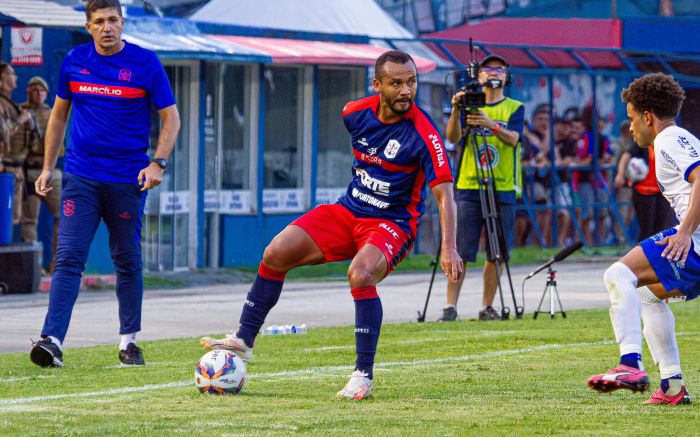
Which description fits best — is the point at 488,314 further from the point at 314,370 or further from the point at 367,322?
the point at 367,322

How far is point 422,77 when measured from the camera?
23.8 meters

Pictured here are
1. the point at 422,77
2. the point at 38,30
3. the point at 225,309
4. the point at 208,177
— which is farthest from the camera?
the point at 422,77

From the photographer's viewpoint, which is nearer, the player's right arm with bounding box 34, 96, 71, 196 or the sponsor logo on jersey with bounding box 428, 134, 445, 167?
the sponsor logo on jersey with bounding box 428, 134, 445, 167

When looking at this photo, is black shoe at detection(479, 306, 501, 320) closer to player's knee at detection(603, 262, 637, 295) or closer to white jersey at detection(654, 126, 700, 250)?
white jersey at detection(654, 126, 700, 250)

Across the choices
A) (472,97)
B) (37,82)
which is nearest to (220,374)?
(472,97)

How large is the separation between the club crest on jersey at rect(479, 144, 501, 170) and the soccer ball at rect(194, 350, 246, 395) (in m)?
5.74

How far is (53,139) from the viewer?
972 cm

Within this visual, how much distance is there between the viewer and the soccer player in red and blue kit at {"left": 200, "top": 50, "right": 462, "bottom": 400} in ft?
26.5

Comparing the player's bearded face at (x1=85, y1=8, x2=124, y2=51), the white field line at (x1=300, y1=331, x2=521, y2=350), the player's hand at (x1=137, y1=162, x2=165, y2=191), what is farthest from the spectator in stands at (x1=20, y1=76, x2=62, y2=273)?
the player's hand at (x1=137, y1=162, x2=165, y2=191)

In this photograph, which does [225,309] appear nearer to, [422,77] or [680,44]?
[422,77]

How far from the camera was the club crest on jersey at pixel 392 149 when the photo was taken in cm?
827

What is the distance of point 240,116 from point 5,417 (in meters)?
14.2

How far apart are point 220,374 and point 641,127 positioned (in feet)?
8.12

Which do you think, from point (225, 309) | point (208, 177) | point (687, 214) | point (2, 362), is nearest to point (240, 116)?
point (208, 177)
